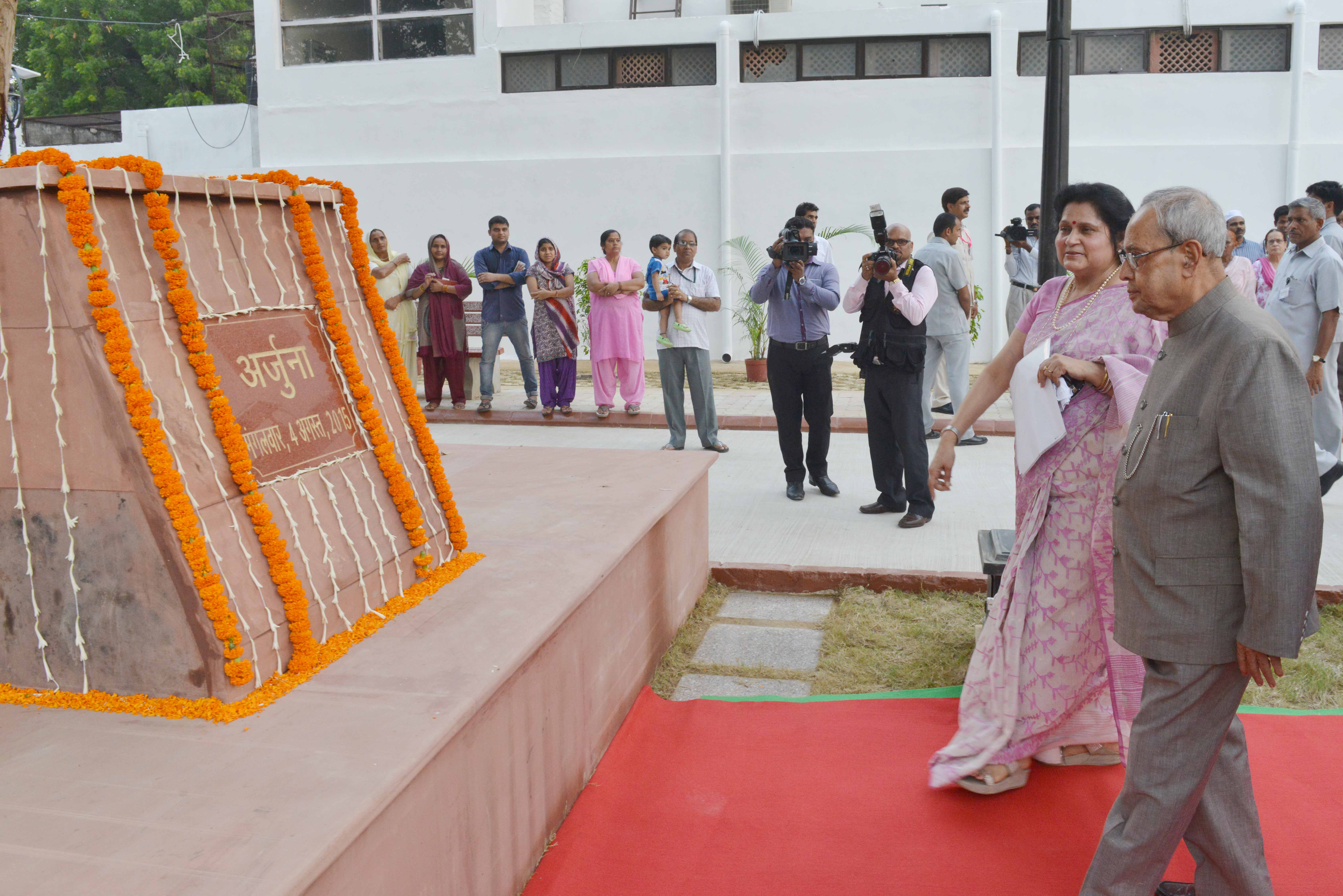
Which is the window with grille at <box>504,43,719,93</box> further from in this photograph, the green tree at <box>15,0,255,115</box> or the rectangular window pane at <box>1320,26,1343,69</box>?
the green tree at <box>15,0,255,115</box>

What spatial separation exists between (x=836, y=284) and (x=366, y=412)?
3900 millimetres

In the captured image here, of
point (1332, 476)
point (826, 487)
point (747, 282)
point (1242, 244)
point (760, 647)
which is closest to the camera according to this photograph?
point (760, 647)

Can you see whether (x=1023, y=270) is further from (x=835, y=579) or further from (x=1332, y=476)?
(x=835, y=579)

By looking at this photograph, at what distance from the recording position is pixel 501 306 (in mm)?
9906

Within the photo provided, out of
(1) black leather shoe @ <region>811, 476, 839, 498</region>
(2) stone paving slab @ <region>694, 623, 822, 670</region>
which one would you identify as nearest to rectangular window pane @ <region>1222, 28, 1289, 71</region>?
(1) black leather shoe @ <region>811, 476, 839, 498</region>

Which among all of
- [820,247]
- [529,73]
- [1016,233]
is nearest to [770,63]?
[529,73]

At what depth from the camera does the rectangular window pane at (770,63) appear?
13.2m

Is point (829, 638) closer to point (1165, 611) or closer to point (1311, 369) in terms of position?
point (1165, 611)

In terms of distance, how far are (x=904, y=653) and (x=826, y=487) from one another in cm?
252

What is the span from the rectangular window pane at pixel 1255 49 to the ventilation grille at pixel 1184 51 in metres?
0.13

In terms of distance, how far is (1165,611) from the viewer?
211 cm

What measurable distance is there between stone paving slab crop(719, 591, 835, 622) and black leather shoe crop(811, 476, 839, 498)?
1.71 metres

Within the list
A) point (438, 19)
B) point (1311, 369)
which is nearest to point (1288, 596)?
point (1311, 369)

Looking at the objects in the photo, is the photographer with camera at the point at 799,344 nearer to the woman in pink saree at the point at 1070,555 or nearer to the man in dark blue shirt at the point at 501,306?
the woman in pink saree at the point at 1070,555
